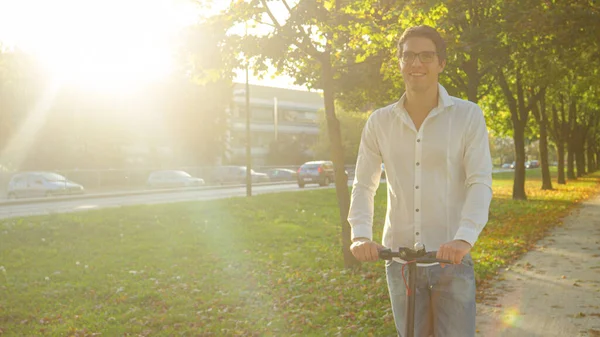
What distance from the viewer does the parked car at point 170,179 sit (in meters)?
44.6

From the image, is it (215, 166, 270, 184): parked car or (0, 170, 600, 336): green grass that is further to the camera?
(215, 166, 270, 184): parked car

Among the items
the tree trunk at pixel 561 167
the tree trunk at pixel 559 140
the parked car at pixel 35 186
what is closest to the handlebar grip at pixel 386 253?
the parked car at pixel 35 186

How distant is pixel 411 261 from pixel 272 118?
9512 centimetres

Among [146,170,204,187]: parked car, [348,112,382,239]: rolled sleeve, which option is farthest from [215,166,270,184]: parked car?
[348,112,382,239]: rolled sleeve

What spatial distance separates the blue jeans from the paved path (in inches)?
135

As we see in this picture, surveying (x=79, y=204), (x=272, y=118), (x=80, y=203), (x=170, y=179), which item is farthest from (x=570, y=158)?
(x=272, y=118)

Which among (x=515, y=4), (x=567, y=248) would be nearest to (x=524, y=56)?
(x=515, y=4)

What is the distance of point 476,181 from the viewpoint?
2947 mm

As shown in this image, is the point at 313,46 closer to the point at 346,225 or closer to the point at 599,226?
the point at 346,225

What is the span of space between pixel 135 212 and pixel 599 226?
1213 cm

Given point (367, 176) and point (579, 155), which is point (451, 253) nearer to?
point (367, 176)

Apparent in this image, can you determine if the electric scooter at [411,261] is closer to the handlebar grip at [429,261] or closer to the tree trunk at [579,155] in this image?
the handlebar grip at [429,261]

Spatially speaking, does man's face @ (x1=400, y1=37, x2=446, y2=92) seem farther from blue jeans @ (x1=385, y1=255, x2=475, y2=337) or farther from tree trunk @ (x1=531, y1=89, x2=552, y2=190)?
tree trunk @ (x1=531, y1=89, x2=552, y2=190)

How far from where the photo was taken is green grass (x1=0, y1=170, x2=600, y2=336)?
25.9 ft
